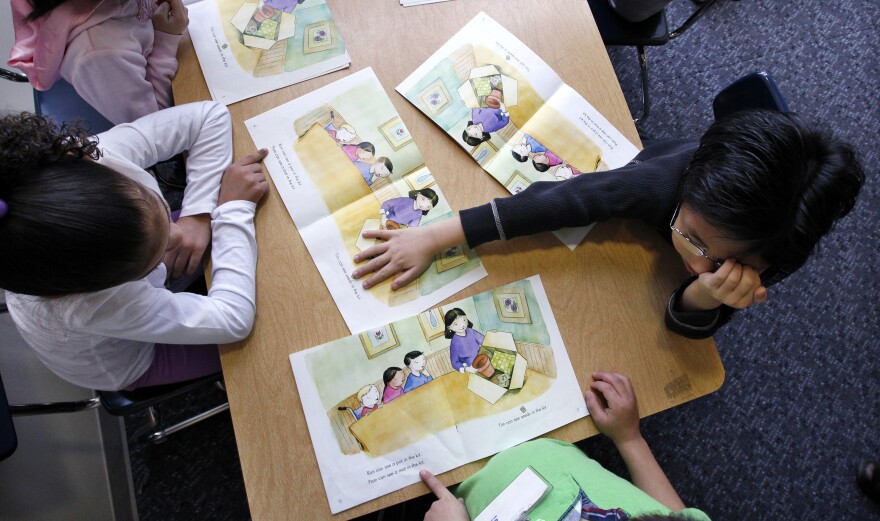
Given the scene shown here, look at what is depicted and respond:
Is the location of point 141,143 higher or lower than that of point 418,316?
higher

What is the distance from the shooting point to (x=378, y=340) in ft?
2.88

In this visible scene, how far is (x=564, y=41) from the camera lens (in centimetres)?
106

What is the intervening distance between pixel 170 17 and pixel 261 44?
16 cm

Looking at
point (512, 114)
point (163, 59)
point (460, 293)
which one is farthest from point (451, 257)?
point (163, 59)

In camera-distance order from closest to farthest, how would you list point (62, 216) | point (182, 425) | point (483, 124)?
point (62, 216) < point (483, 124) < point (182, 425)

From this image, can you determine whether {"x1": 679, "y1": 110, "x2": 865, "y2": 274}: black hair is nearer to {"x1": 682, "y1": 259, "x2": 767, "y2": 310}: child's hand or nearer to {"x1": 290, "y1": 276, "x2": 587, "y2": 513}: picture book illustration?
{"x1": 682, "y1": 259, "x2": 767, "y2": 310}: child's hand

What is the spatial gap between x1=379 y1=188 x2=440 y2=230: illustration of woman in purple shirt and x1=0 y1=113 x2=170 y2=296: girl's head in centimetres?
36

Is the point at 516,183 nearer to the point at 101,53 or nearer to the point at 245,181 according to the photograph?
the point at 245,181

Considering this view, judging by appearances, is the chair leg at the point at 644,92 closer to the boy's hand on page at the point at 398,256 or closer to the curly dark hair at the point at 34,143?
the boy's hand on page at the point at 398,256

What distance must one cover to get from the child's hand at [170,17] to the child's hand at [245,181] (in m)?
0.28

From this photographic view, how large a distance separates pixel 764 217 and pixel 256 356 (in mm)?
773

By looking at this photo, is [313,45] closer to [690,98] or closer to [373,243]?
[373,243]

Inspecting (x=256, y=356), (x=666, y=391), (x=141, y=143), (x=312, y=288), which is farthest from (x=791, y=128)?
(x=141, y=143)

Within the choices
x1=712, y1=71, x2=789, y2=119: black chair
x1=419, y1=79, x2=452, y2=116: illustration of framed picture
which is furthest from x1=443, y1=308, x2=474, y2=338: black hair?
x1=712, y1=71, x2=789, y2=119: black chair
